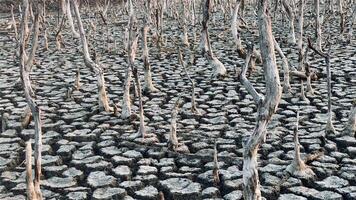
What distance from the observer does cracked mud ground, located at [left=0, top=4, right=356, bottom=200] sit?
3090 millimetres

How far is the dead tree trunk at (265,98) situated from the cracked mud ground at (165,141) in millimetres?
574

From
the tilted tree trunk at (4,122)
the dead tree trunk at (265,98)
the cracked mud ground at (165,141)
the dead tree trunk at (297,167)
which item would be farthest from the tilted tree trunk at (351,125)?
the tilted tree trunk at (4,122)

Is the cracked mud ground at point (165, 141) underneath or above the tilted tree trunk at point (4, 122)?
underneath

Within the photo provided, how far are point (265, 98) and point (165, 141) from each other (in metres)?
1.67

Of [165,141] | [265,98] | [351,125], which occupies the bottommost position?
[165,141]

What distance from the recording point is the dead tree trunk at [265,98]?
2.29 metres

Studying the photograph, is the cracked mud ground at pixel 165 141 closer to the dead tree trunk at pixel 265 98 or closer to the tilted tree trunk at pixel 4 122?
the tilted tree trunk at pixel 4 122

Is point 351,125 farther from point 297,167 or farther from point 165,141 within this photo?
point 165,141

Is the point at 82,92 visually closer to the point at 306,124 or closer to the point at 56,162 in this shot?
the point at 56,162

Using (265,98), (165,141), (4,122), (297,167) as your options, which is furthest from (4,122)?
(265,98)

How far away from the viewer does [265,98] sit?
2336 millimetres

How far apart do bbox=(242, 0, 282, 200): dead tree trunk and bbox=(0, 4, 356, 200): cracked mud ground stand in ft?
1.88

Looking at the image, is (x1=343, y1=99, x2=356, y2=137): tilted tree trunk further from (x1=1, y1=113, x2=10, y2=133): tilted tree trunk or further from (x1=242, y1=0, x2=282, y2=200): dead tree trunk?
(x1=1, y1=113, x2=10, y2=133): tilted tree trunk

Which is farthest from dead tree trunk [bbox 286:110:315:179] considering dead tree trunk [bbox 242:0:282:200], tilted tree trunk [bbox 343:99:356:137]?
dead tree trunk [bbox 242:0:282:200]
